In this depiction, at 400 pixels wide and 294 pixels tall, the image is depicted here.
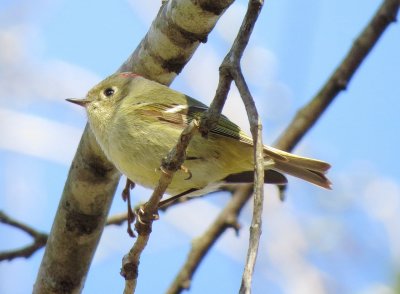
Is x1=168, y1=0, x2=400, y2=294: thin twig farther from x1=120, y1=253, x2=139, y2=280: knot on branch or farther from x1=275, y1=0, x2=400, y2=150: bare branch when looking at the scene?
x1=120, y1=253, x2=139, y2=280: knot on branch

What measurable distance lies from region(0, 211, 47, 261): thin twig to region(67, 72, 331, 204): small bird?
2.02 feet

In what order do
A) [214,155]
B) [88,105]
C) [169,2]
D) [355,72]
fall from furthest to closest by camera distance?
[355,72] → [88,105] → [214,155] → [169,2]

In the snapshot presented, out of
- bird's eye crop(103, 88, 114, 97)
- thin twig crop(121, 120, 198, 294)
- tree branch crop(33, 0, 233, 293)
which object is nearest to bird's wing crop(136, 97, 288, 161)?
tree branch crop(33, 0, 233, 293)

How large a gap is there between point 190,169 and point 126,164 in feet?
0.86

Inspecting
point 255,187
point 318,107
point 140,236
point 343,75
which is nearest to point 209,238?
point 318,107

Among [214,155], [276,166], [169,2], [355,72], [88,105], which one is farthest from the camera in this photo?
[355,72]

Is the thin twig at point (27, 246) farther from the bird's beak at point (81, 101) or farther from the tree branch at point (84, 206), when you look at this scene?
the bird's beak at point (81, 101)

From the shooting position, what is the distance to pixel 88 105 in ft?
12.3

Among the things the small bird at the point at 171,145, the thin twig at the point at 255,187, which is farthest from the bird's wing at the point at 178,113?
the thin twig at the point at 255,187

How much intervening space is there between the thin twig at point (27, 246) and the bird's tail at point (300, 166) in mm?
1153

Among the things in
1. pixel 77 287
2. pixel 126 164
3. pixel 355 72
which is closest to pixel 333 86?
pixel 355 72

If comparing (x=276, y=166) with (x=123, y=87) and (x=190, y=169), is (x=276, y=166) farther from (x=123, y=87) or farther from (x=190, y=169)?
(x=123, y=87)

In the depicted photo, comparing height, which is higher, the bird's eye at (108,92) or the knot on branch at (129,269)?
the bird's eye at (108,92)

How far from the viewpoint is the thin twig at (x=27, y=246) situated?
3.53 m
